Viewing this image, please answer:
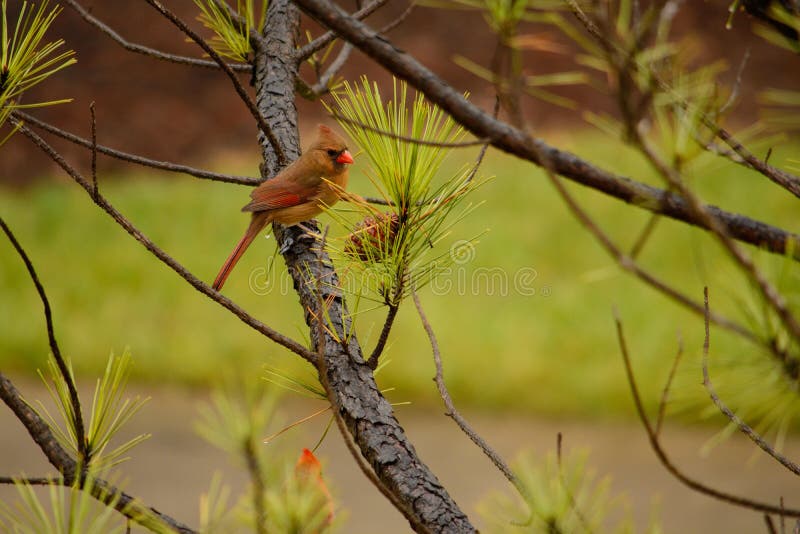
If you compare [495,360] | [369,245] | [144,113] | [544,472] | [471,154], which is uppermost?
[144,113]

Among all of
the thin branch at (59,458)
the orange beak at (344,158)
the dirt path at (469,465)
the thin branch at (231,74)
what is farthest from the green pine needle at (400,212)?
the dirt path at (469,465)

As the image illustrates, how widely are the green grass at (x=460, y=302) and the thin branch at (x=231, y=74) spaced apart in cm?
119

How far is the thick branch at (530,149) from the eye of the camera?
332 millimetres

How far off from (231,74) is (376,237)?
207mm

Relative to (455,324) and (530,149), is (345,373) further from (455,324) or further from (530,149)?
(455,324)

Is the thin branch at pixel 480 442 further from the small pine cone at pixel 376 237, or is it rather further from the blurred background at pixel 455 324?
the blurred background at pixel 455 324

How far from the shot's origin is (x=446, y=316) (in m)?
2.49

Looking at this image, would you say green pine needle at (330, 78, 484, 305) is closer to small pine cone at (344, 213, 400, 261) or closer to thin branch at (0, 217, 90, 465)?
small pine cone at (344, 213, 400, 261)

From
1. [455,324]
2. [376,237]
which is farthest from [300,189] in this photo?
Answer: [455,324]

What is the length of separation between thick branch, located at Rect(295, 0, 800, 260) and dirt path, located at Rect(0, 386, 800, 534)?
1.58 m

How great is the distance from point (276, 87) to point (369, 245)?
1.00 feet

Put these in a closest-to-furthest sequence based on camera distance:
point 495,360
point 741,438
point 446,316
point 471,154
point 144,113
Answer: point 741,438, point 495,360, point 446,316, point 471,154, point 144,113

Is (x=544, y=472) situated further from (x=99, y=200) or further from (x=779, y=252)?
(x=99, y=200)

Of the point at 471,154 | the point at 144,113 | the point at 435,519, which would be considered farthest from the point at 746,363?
the point at 144,113
